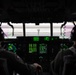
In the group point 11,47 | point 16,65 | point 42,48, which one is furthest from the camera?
point 42,48

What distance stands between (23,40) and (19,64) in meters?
2.94

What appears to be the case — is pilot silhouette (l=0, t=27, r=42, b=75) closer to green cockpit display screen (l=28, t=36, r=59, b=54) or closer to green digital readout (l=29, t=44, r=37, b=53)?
green cockpit display screen (l=28, t=36, r=59, b=54)

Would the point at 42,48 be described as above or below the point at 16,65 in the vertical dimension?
below

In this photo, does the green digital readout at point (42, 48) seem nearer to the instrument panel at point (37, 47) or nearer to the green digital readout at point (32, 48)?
the instrument panel at point (37, 47)

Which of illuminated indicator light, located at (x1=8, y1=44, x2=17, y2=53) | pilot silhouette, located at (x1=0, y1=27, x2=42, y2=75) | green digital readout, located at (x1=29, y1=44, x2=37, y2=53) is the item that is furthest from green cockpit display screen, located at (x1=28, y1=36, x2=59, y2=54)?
pilot silhouette, located at (x1=0, y1=27, x2=42, y2=75)

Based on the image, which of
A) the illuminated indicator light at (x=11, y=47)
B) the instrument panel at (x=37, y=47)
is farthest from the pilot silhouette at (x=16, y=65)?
the illuminated indicator light at (x=11, y=47)

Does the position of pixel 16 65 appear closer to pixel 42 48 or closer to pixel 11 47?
pixel 11 47

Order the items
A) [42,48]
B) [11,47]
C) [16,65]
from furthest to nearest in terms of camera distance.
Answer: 1. [42,48]
2. [11,47]
3. [16,65]

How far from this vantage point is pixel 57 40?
6180mm

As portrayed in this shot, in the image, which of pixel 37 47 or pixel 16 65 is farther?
pixel 37 47

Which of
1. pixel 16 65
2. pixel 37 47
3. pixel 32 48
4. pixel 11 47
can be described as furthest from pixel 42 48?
pixel 16 65

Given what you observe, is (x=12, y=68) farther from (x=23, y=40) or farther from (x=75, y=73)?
(x=23, y=40)
